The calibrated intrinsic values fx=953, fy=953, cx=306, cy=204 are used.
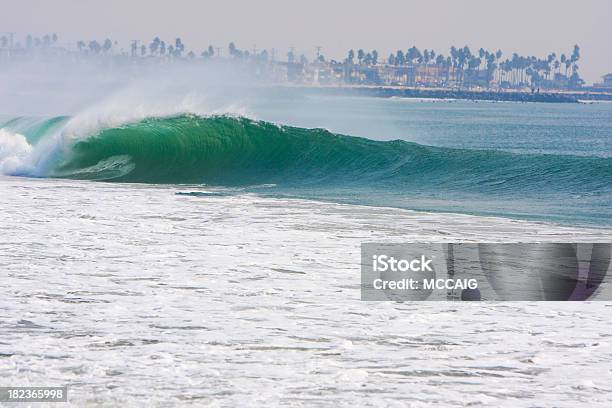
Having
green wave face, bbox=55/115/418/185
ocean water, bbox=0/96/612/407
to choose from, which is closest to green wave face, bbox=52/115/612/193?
green wave face, bbox=55/115/418/185

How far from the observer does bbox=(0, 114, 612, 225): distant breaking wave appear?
21016mm

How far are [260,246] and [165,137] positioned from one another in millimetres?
16019

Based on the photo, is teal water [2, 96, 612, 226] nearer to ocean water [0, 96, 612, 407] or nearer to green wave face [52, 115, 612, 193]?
green wave face [52, 115, 612, 193]

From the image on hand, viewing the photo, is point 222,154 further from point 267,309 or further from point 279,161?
point 267,309

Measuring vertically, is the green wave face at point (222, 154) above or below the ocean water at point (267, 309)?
below

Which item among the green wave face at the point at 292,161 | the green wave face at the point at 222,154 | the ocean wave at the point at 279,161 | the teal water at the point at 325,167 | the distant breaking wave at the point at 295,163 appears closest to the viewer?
the teal water at the point at 325,167

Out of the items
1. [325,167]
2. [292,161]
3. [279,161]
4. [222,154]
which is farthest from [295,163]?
[222,154]

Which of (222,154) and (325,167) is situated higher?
(222,154)

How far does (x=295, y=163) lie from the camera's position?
24.5m

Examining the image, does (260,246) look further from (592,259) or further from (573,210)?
(573,210)

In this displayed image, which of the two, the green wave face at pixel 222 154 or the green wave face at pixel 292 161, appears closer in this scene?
the green wave face at pixel 292 161

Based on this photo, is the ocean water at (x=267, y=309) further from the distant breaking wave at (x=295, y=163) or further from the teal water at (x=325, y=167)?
the distant breaking wave at (x=295, y=163)

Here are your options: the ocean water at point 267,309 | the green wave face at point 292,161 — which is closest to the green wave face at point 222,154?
the green wave face at point 292,161

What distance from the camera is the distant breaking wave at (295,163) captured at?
21016 mm
